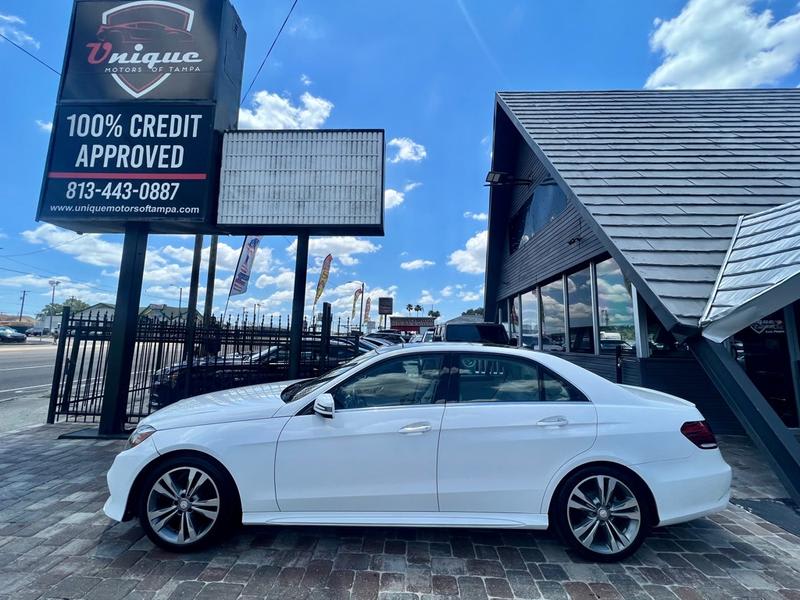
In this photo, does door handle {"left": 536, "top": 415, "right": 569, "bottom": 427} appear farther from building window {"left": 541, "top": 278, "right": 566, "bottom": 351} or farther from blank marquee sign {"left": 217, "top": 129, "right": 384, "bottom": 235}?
building window {"left": 541, "top": 278, "right": 566, "bottom": 351}

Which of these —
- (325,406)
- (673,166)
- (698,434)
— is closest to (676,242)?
(673,166)

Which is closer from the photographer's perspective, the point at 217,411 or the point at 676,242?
the point at 217,411

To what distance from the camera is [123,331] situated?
5645mm

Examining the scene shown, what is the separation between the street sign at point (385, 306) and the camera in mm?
46959

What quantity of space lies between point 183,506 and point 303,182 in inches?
176

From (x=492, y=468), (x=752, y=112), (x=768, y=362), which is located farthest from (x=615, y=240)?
(x=752, y=112)

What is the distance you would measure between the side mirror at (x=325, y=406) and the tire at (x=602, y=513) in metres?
1.75

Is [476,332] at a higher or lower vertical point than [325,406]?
higher

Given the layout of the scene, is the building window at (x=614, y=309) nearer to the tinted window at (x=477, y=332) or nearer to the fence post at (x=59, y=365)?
the tinted window at (x=477, y=332)

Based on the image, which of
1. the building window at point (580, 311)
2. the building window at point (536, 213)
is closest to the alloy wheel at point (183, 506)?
the building window at point (580, 311)

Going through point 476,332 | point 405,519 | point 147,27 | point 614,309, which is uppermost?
point 147,27

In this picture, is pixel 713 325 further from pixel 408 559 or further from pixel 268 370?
pixel 268 370

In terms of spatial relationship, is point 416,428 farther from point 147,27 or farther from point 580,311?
point 147,27

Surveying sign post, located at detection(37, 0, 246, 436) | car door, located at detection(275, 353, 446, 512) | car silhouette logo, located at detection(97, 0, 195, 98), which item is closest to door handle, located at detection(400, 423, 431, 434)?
car door, located at detection(275, 353, 446, 512)
